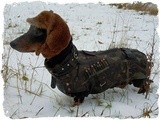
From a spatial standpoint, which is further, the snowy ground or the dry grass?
the dry grass

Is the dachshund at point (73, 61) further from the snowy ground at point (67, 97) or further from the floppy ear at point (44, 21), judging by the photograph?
the snowy ground at point (67, 97)

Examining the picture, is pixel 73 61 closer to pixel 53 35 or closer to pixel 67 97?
pixel 53 35

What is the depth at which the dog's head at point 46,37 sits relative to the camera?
8.77 feet

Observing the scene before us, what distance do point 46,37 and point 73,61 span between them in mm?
302

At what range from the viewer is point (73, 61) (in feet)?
9.27

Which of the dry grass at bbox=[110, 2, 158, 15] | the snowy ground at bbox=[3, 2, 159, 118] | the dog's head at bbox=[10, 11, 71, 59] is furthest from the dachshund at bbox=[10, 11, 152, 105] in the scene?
the dry grass at bbox=[110, 2, 158, 15]

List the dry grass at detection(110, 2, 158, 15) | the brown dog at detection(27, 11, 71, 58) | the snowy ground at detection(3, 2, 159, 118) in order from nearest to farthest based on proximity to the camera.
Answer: the brown dog at detection(27, 11, 71, 58)
the snowy ground at detection(3, 2, 159, 118)
the dry grass at detection(110, 2, 158, 15)

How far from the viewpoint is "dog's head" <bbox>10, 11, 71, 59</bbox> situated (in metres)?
2.67

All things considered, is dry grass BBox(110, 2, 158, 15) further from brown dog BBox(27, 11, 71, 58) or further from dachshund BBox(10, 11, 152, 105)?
brown dog BBox(27, 11, 71, 58)

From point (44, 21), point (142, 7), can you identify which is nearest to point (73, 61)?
point (44, 21)

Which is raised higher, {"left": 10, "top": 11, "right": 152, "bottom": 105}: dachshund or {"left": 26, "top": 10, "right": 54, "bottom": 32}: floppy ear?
{"left": 26, "top": 10, "right": 54, "bottom": 32}: floppy ear

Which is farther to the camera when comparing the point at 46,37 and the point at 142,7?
the point at 142,7

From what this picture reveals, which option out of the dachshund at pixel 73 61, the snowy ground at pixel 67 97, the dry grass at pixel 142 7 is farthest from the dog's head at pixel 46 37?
the dry grass at pixel 142 7

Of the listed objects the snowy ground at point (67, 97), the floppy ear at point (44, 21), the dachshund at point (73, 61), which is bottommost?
the snowy ground at point (67, 97)
